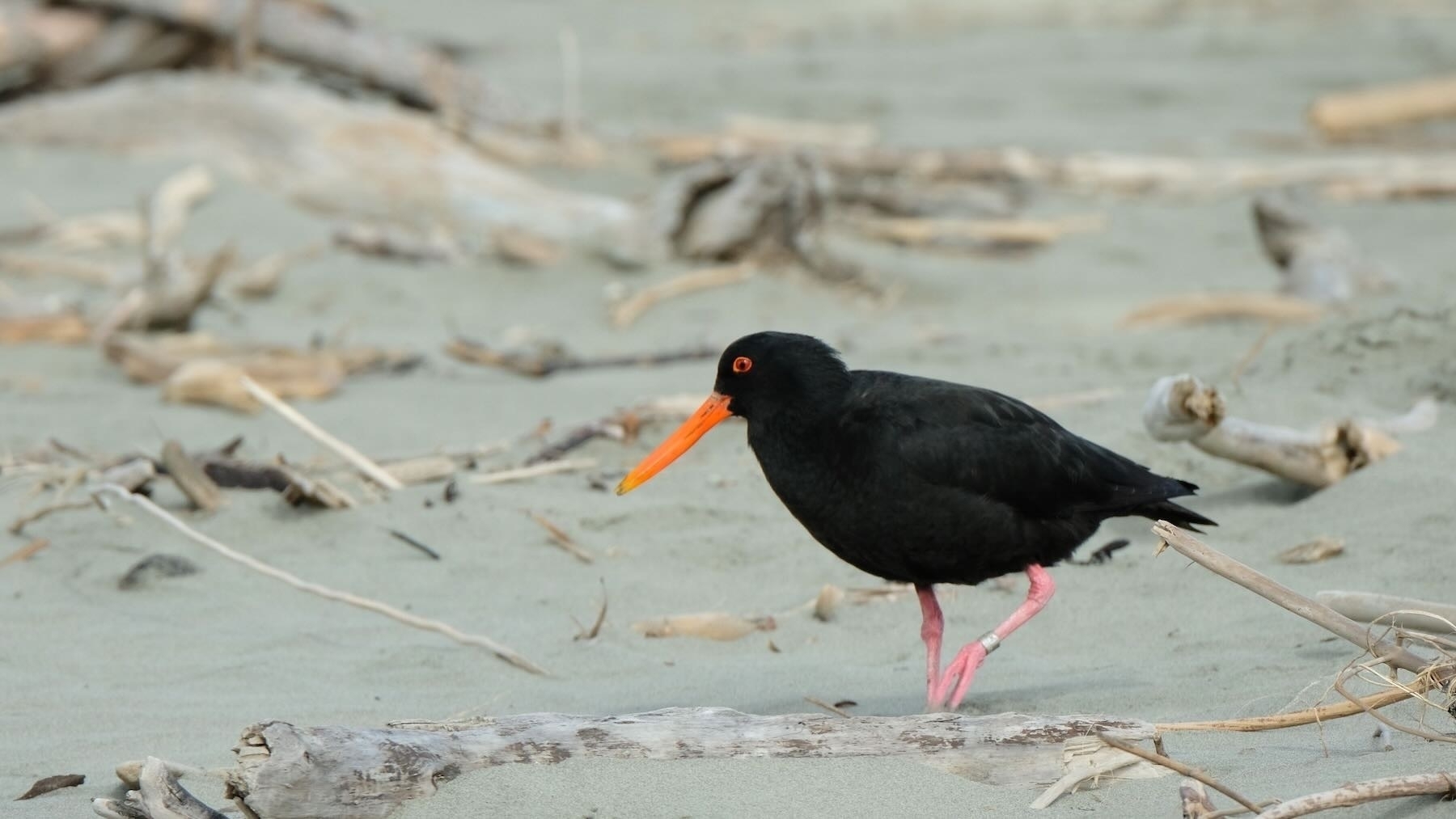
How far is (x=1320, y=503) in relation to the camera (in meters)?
5.54

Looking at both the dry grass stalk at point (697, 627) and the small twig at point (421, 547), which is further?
the small twig at point (421, 547)

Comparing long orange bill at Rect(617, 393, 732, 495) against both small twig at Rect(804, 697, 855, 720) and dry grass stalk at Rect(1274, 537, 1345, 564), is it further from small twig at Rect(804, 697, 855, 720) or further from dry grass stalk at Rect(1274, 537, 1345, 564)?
dry grass stalk at Rect(1274, 537, 1345, 564)

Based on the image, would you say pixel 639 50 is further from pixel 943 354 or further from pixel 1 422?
pixel 1 422

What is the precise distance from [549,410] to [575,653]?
270 centimetres

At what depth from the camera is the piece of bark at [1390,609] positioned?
148 inches

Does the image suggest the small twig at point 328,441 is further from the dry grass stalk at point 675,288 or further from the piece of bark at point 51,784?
the dry grass stalk at point 675,288

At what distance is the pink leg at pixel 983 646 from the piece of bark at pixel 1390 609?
75cm

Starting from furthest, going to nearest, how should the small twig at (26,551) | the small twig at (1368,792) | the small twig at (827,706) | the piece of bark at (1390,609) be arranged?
1. the small twig at (26,551)
2. the small twig at (827,706)
3. the piece of bark at (1390,609)
4. the small twig at (1368,792)

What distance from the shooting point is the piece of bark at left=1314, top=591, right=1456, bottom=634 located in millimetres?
3760

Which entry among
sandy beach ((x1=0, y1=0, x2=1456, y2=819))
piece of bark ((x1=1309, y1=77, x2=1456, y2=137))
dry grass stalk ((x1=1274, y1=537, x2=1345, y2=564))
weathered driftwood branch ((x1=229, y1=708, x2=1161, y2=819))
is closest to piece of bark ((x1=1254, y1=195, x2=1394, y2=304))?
sandy beach ((x1=0, y1=0, x2=1456, y2=819))

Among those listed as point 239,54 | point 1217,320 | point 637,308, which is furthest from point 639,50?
point 1217,320

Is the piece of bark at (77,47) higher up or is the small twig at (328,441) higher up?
the piece of bark at (77,47)

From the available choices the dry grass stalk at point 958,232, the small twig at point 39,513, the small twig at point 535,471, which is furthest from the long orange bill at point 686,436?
the dry grass stalk at point 958,232

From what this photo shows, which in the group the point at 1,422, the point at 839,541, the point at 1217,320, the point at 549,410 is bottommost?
the point at 1,422
